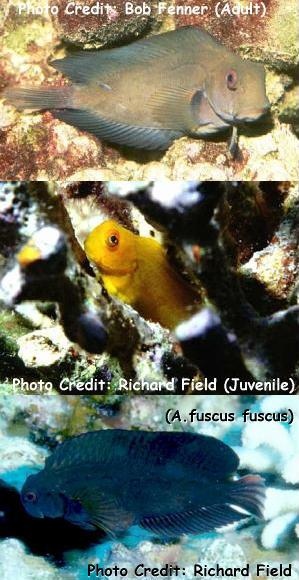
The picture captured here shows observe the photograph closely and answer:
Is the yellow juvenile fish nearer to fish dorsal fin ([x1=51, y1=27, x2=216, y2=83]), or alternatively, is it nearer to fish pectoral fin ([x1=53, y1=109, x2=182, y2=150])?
fish pectoral fin ([x1=53, y1=109, x2=182, y2=150])

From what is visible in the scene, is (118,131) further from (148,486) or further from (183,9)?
(148,486)

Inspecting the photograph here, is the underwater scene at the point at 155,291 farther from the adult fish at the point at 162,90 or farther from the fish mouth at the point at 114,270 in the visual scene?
the adult fish at the point at 162,90

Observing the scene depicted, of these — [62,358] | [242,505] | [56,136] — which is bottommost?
[242,505]

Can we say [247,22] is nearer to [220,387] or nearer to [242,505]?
[220,387]

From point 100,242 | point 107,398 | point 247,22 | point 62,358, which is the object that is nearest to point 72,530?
point 107,398

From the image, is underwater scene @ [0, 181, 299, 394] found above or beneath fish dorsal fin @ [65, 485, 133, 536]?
above

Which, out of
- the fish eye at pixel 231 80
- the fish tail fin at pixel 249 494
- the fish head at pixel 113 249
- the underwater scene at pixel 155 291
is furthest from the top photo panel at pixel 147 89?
the fish tail fin at pixel 249 494

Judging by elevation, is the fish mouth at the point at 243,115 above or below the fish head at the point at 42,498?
above

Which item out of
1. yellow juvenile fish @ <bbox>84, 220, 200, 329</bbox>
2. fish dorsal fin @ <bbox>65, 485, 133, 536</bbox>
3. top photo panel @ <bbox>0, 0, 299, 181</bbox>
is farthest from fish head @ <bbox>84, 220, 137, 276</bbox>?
fish dorsal fin @ <bbox>65, 485, 133, 536</bbox>
